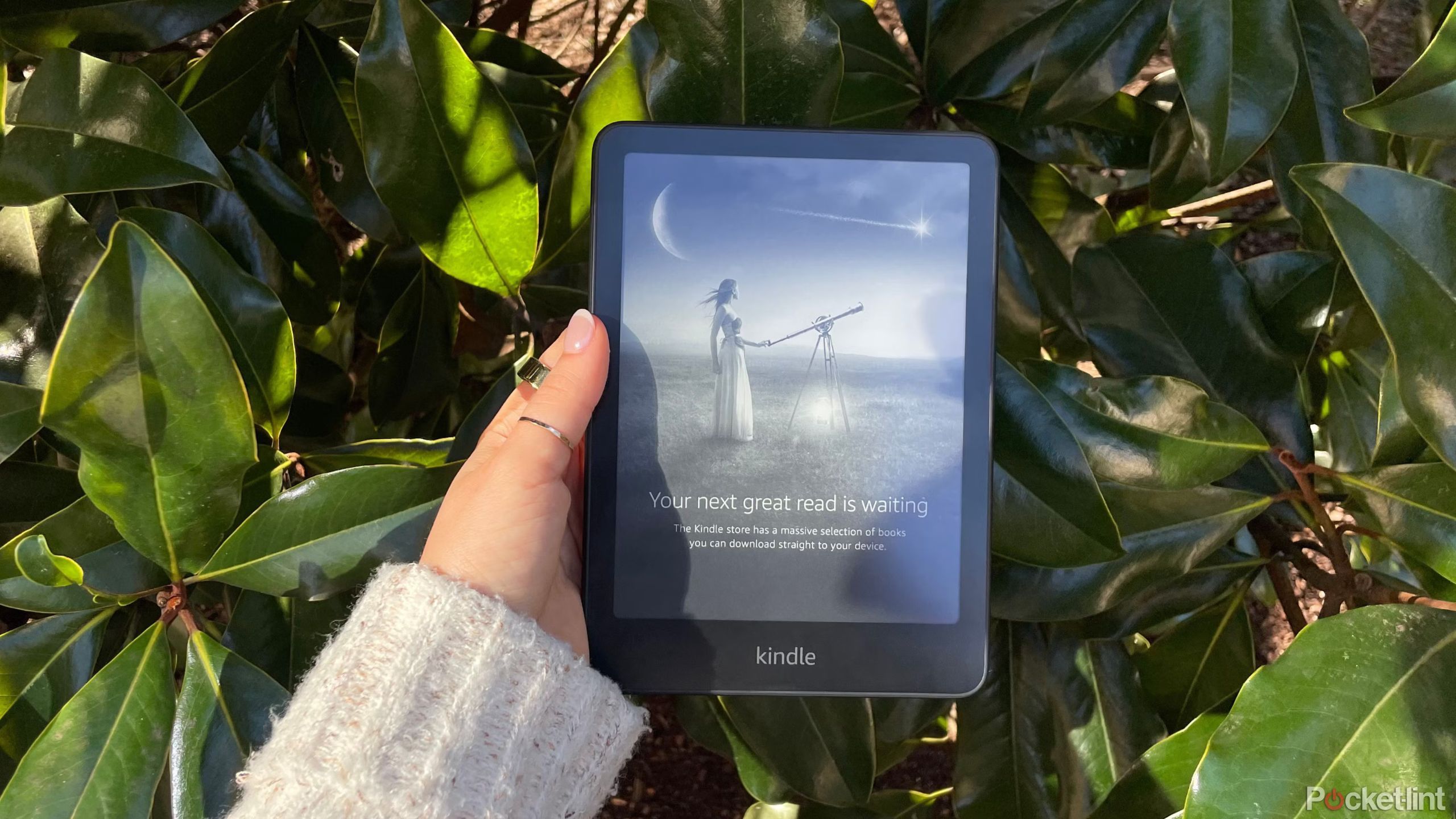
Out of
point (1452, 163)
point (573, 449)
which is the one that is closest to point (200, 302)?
point (573, 449)

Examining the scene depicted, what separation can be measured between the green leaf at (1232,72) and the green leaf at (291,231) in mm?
646

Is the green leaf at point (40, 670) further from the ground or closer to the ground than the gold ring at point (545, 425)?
closer to the ground

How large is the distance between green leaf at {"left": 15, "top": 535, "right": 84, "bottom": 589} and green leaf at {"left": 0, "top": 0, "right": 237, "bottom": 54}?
0.35 m

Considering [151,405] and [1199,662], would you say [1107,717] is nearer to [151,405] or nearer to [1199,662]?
[1199,662]

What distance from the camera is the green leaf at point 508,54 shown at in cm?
79

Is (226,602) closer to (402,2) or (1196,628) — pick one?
(402,2)

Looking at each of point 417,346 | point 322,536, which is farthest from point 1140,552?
point 417,346

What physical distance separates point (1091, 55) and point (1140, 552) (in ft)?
1.14

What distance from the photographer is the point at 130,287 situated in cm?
45

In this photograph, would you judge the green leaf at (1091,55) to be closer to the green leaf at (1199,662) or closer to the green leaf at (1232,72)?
the green leaf at (1232,72)

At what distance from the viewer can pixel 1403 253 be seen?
464mm

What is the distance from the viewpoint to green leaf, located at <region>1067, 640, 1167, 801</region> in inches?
28.7

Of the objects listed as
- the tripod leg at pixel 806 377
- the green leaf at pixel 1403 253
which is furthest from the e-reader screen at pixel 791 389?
the green leaf at pixel 1403 253

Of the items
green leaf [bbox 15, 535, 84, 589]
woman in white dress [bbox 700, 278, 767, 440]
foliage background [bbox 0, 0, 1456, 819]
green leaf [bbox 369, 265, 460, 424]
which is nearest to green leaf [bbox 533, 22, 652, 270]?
foliage background [bbox 0, 0, 1456, 819]
